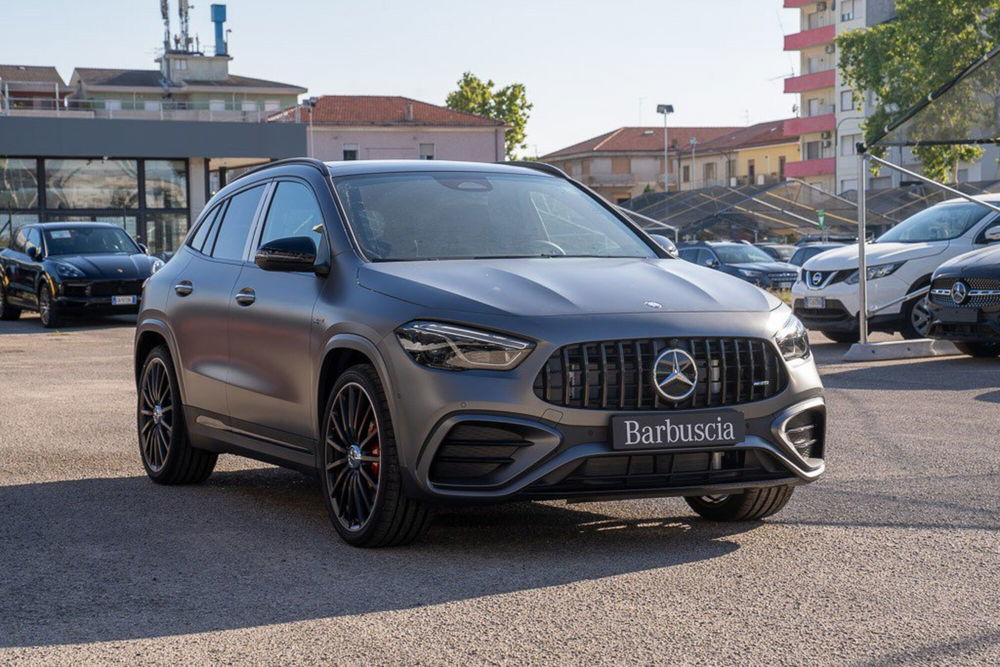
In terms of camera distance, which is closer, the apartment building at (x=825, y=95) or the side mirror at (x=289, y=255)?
the side mirror at (x=289, y=255)

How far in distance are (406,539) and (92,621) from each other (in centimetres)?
145

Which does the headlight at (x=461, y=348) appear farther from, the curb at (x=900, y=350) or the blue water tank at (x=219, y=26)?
the blue water tank at (x=219, y=26)

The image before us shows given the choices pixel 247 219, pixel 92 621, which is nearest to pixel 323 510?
pixel 247 219

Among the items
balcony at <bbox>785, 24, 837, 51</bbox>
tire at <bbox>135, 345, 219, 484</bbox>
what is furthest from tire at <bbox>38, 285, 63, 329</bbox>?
balcony at <bbox>785, 24, 837, 51</bbox>

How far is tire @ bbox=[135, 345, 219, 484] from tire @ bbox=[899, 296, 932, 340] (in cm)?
1120

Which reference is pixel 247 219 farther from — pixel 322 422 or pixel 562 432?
pixel 562 432

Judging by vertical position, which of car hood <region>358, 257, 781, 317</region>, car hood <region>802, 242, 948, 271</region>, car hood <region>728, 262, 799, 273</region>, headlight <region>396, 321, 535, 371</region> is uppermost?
car hood <region>358, 257, 781, 317</region>

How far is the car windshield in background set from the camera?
25.4 metres

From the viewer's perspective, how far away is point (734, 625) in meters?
4.79

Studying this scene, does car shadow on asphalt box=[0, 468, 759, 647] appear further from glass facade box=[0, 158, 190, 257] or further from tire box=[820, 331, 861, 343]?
glass facade box=[0, 158, 190, 257]

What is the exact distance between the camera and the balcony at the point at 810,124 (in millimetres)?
97125

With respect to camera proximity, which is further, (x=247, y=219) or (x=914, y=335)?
(x=914, y=335)

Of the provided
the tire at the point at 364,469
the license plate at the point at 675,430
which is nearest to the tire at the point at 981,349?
the license plate at the point at 675,430

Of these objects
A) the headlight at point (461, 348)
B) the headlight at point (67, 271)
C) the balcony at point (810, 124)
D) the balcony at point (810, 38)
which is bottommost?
the headlight at point (67, 271)
